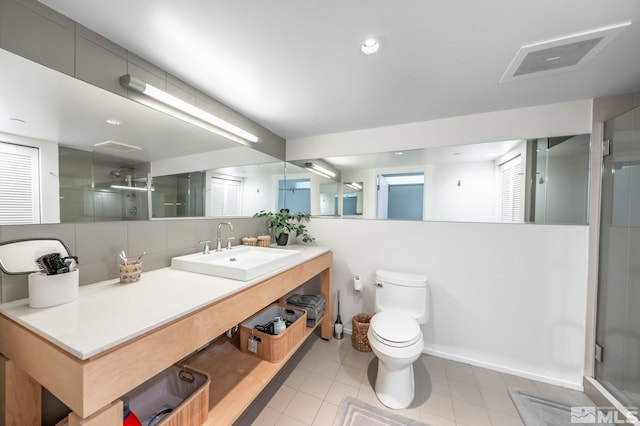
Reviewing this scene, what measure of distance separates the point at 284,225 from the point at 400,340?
1.48 metres

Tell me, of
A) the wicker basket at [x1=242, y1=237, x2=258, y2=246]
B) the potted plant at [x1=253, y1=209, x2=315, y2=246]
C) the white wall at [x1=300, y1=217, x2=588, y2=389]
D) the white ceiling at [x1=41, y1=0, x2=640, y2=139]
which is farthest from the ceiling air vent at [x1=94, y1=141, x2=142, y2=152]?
the white wall at [x1=300, y1=217, x2=588, y2=389]

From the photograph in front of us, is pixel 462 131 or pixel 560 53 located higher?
pixel 560 53

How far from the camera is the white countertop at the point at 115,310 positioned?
2.22 feet

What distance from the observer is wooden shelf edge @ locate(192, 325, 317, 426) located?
45.5 inches

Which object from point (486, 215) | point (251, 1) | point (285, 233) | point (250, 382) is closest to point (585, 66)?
point (486, 215)

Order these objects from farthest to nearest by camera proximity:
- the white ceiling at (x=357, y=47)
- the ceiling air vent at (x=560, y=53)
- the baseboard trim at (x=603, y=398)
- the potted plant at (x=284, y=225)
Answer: the potted plant at (x=284, y=225) → the baseboard trim at (x=603, y=398) → the ceiling air vent at (x=560, y=53) → the white ceiling at (x=357, y=47)

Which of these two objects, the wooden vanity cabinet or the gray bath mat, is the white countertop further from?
the gray bath mat

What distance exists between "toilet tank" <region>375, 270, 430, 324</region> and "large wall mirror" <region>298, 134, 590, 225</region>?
567mm

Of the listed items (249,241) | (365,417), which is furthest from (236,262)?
(365,417)

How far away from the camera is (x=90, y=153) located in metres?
1.15

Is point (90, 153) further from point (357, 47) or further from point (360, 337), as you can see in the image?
point (360, 337)

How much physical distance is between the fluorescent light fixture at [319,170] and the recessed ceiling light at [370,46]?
4.54 ft

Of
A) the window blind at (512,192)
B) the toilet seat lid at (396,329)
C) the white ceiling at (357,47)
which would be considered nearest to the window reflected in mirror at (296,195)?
the white ceiling at (357,47)

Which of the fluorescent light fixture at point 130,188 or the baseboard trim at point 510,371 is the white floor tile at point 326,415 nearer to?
the baseboard trim at point 510,371
